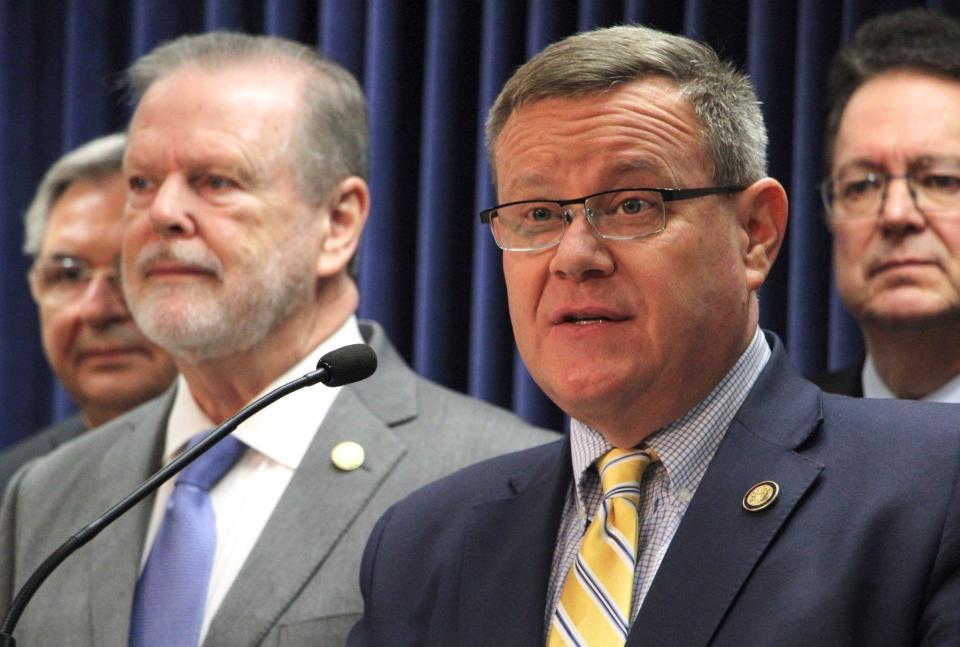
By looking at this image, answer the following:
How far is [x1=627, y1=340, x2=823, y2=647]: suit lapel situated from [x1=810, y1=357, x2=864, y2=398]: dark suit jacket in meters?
0.97

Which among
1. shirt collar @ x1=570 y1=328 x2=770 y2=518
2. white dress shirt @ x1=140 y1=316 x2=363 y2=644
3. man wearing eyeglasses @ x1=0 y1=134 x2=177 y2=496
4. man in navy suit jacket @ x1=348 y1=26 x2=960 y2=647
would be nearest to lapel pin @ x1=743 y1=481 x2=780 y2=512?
man in navy suit jacket @ x1=348 y1=26 x2=960 y2=647

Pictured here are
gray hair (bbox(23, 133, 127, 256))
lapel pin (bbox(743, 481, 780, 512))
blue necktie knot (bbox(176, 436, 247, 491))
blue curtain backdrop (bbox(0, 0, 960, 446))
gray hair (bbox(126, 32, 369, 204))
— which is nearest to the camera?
lapel pin (bbox(743, 481, 780, 512))

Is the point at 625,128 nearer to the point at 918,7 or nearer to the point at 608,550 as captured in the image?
the point at 608,550

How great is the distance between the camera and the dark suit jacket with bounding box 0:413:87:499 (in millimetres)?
3525

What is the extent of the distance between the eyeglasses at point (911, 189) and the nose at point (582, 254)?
38.7 inches

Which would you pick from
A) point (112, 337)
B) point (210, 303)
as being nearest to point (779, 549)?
point (210, 303)

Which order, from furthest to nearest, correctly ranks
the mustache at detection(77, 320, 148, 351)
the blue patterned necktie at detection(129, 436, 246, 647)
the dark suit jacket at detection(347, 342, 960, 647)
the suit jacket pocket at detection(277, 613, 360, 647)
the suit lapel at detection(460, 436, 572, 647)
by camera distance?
the mustache at detection(77, 320, 148, 351) → the blue patterned necktie at detection(129, 436, 246, 647) → the suit jacket pocket at detection(277, 613, 360, 647) → the suit lapel at detection(460, 436, 572, 647) → the dark suit jacket at detection(347, 342, 960, 647)

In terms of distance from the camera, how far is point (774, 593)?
5.59ft

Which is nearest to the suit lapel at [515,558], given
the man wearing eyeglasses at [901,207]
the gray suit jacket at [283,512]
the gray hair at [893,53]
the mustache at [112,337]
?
the gray suit jacket at [283,512]

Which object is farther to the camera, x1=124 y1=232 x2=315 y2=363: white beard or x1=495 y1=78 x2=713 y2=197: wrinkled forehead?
x1=124 y1=232 x2=315 y2=363: white beard

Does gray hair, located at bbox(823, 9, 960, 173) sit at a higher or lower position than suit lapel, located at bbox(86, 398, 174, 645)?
higher

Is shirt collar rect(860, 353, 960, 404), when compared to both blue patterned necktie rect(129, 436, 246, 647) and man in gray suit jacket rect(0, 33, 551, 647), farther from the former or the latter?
blue patterned necktie rect(129, 436, 246, 647)

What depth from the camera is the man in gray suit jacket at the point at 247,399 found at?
2.50 meters

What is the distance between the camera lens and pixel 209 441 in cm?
189
